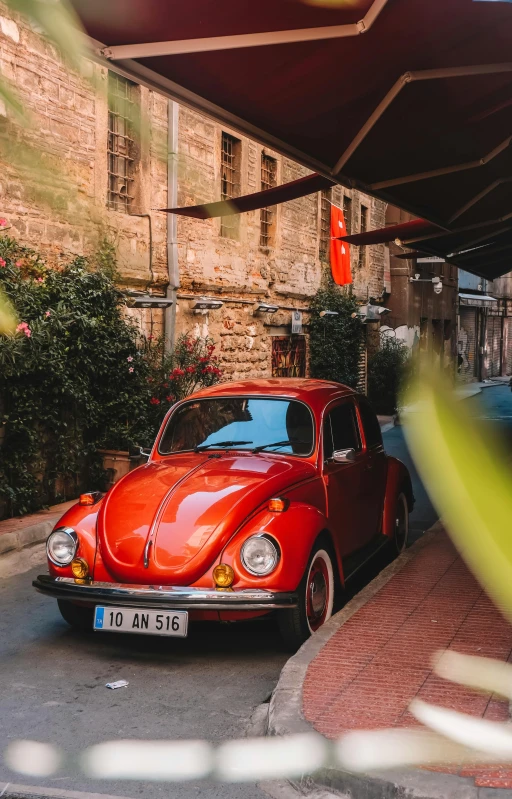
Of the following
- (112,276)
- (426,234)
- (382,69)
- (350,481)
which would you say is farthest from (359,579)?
(112,276)

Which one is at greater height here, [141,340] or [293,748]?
[141,340]

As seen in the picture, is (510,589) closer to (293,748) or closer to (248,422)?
(248,422)

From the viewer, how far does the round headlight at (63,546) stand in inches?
215

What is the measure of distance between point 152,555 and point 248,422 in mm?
1678

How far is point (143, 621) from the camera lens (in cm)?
505

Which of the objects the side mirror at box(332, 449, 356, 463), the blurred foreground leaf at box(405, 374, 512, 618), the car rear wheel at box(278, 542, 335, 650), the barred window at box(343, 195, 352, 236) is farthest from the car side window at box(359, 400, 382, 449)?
the barred window at box(343, 195, 352, 236)

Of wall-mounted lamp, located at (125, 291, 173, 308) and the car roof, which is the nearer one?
the car roof

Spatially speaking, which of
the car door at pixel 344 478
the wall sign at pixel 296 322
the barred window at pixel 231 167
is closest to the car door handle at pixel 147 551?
the car door at pixel 344 478

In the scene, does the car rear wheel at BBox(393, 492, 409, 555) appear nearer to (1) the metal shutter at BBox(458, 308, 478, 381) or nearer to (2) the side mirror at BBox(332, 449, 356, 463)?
(2) the side mirror at BBox(332, 449, 356, 463)

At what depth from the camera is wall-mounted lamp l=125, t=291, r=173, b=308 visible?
39.5 feet

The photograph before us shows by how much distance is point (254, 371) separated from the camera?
17266mm

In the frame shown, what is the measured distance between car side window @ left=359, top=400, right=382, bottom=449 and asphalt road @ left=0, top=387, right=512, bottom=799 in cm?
201

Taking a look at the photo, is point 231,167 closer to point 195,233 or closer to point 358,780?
point 195,233

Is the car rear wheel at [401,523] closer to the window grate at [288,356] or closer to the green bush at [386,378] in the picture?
the window grate at [288,356]
